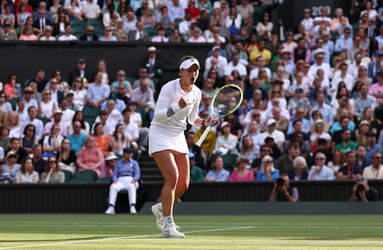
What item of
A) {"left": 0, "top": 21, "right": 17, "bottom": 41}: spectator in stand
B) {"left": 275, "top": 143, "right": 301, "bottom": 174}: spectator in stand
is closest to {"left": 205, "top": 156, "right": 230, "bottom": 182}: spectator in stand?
{"left": 275, "top": 143, "right": 301, "bottom": 174}: spectator in stand

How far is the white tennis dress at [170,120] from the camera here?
12.1 meters

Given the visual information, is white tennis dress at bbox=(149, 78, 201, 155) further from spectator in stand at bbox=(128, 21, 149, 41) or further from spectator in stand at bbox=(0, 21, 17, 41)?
spectator in stand at bbox=(0, 21, 17, 41)

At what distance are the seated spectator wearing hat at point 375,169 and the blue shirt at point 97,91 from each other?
626cm

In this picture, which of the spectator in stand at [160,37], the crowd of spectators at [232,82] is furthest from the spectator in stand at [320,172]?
the spectator in stand at [160,37]

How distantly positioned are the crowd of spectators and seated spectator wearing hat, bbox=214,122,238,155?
3 cm

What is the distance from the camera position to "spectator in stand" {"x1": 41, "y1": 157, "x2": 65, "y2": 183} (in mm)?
22172

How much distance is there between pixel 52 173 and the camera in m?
22.2

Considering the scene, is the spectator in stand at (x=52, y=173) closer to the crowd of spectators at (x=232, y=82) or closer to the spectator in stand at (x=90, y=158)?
the crowd of spectators at (x=232, y=82)

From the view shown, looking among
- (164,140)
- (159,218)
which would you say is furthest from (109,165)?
(164,140)

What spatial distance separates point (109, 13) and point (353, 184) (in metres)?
8.73

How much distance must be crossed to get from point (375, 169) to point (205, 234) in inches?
361

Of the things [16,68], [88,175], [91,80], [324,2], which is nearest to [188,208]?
[88,175]

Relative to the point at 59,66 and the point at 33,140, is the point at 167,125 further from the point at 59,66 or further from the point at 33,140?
the point at 59,66

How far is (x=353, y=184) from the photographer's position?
69.3 ft
